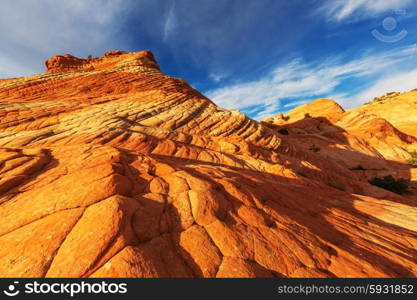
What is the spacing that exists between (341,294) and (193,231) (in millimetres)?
3592

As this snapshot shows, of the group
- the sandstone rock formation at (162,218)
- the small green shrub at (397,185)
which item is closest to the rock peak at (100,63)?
the sandstone rock formation at (162,218)

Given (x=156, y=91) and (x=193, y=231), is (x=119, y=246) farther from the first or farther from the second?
(x=156, y=91)

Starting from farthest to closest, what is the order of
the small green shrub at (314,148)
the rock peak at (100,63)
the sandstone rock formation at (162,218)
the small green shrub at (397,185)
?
1. the small green shrub at (314,148)
2. the rock peak at (100,63)
3. the small green shrub at (397,185)
4. the sandstone rock formation at (162,218)

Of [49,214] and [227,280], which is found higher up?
[49,214]

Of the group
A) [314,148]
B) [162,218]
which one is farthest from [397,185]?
[162,218]

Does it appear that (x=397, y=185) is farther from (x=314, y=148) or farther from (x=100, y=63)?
(x=100, y=63)

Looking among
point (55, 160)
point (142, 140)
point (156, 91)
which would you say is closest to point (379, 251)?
point (55, 160)

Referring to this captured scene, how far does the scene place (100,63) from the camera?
26688 mm

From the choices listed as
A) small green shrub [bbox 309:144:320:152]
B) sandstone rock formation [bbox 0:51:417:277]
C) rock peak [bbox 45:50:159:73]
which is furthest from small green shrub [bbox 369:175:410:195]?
rock peak [bbox 45:50:159:73]

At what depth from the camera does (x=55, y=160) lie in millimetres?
7340

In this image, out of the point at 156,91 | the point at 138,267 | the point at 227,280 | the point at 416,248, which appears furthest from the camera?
the point at 156,91

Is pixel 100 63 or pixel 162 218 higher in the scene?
pixel 100 63

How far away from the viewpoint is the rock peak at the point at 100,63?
2433 centimetres

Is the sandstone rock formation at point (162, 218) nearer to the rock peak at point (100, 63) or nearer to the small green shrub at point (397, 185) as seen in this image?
the small green shrub at point (397, 185)
